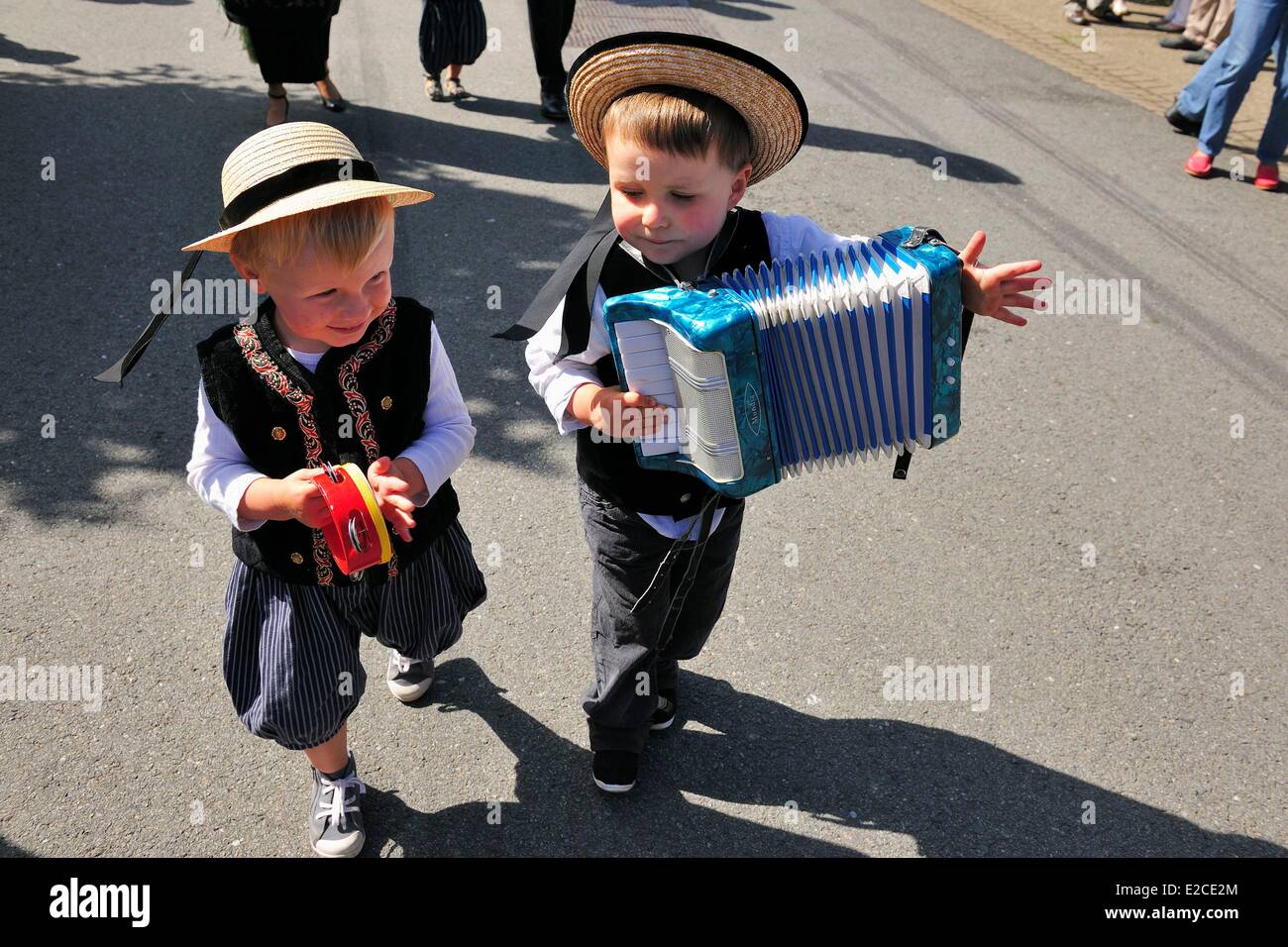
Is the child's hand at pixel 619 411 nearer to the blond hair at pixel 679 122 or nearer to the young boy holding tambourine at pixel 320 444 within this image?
the young boy holding tambourine at pixel 320 444

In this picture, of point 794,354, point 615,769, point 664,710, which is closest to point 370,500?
point 794,354

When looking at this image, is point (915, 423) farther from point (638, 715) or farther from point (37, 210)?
point (37, 210)

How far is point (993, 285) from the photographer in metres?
2.15

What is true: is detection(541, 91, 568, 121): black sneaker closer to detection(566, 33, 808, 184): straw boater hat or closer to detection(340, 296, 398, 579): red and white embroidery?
detection(566, 33, 808, 184): straw boater hat

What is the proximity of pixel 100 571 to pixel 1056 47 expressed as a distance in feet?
31.3

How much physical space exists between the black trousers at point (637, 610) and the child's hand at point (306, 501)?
2.29 ft

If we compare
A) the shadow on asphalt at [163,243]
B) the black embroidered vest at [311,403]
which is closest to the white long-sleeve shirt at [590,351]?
the black embroidered vest at [311,403]

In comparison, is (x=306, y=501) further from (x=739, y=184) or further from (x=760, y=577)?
(x=760, y=577)

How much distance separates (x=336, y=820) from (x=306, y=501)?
98 centimetres

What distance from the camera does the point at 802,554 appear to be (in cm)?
369

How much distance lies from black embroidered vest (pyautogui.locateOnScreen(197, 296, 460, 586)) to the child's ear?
0.72 m

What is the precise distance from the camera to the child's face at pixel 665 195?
2.11 meters

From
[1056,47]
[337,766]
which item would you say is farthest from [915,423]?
[1056,47]

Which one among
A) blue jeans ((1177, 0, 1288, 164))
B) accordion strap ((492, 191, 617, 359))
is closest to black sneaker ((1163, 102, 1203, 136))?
blue jeans ((1177, 0, 1288, 164))
